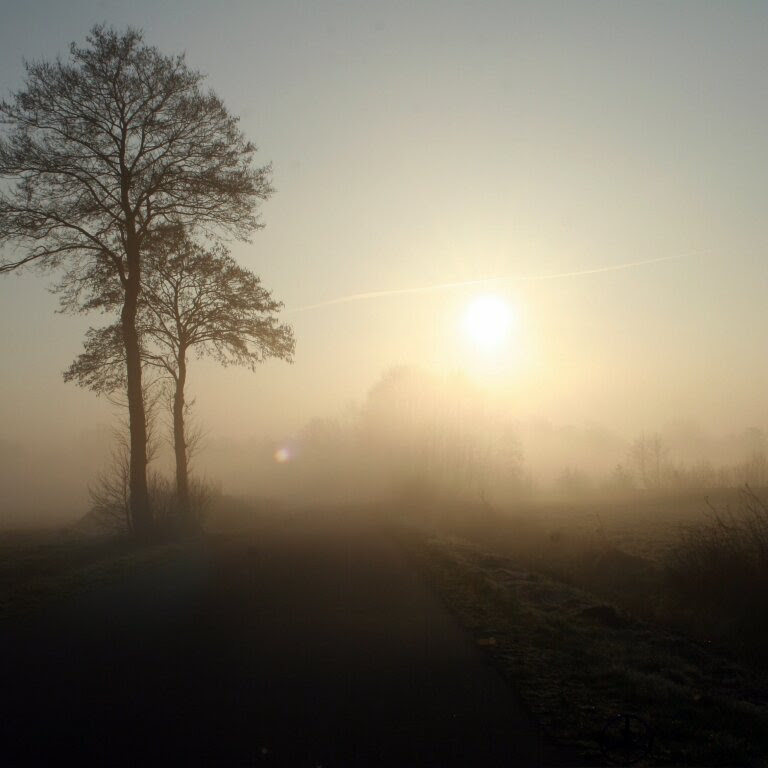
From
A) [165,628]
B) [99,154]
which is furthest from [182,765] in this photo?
[99,154]

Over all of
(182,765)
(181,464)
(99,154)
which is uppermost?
(99,154)

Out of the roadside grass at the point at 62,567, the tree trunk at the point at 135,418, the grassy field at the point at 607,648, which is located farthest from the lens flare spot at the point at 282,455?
the grassy field at the point at 607,648

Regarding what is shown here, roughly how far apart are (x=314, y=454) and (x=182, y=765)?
94.2 metres

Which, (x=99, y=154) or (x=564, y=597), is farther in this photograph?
(x=99, y=154)

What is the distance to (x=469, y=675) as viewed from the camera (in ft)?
23.6

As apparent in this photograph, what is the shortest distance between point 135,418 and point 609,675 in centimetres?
1527

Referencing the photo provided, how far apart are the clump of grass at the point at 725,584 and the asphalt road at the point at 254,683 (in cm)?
438

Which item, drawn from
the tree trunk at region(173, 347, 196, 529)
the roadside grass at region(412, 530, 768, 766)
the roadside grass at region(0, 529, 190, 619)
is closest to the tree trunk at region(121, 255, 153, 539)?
the roadside grass at region(0, 529, 190, 619)

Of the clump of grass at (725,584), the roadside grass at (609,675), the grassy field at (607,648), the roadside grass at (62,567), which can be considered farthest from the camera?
the roadside grass at (62,567)

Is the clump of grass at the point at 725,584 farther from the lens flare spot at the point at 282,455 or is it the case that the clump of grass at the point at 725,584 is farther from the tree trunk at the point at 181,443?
the lens flare spot at the point at 282,455

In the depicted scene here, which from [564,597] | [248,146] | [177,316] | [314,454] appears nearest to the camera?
[564,597]

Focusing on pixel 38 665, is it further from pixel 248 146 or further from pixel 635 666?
pixel 248 146

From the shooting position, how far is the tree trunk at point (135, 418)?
19422 millimetres

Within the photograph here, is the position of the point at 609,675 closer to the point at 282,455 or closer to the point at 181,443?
the point at 181,443
